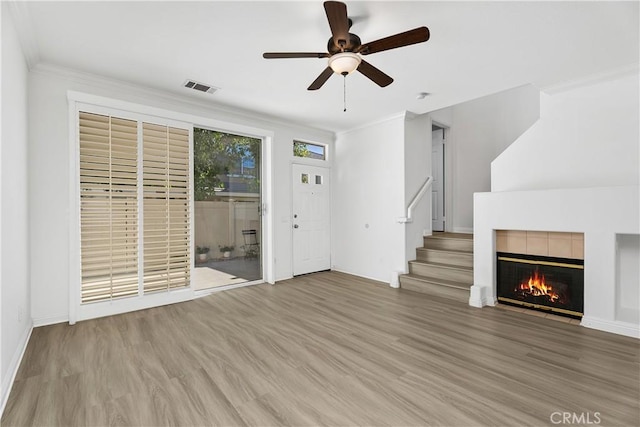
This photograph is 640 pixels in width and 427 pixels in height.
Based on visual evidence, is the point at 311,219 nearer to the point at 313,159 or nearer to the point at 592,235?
the point at 313,159

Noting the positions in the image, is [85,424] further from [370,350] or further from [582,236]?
[582,236]

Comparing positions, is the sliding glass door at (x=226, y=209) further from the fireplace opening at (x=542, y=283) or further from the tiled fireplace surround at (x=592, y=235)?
the fireplace opening at (x=542, y=283)

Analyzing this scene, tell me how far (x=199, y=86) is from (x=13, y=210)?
236 centimetres

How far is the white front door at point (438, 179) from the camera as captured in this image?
638 cm

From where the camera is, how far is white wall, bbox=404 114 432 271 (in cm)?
513

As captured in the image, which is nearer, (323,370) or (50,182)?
(323,370)

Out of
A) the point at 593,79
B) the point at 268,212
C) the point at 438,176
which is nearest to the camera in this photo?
the point at 593,79

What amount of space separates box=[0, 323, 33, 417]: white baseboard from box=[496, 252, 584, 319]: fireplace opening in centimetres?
496

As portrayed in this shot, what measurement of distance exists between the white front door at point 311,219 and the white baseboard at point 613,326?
406 centimetres

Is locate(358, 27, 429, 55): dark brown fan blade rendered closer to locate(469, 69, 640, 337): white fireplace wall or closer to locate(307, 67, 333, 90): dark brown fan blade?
locate(307, 67, 333, 90): dark brown fan blade

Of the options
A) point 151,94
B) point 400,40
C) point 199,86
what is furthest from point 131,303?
point 400,40

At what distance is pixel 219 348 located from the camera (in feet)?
9.31

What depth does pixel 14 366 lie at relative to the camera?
2.40 meters

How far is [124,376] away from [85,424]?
54 cm
